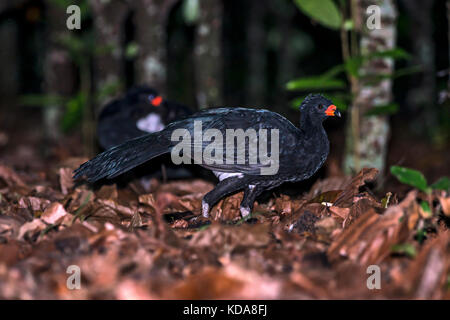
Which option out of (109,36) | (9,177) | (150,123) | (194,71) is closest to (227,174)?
(150,123)

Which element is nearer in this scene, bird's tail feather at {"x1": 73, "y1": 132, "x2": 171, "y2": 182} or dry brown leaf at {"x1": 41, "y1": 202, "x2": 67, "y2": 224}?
dry brown leaf at {"x1": 41, "y1": 202, "x2": 67, "y2": 224}

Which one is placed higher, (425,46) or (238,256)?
(425,46)

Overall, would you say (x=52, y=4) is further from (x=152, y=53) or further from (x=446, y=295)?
(x=446, y=295)

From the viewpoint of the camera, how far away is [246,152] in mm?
3621

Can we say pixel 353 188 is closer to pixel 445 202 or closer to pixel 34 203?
pixel 445 202

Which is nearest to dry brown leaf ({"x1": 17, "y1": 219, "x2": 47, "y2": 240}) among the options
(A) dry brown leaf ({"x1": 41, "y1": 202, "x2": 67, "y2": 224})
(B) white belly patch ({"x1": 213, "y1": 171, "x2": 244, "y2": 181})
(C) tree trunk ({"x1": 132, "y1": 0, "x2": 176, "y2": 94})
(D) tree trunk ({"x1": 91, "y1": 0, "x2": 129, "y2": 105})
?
(A) dry brown leaf ({"x1": 41, "y1": 202, "x2": 67, "y2": 224})

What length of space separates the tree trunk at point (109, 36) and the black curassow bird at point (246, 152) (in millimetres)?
3195

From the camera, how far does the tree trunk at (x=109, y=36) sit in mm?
6797

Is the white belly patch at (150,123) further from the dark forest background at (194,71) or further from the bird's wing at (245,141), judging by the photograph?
the bird's wing at (245,141)

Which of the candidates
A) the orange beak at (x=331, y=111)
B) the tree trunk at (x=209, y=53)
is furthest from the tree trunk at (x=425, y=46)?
the orange beak at (x=331, y=111)

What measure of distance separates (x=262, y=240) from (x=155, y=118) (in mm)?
3056

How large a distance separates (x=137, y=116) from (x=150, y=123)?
194 mm

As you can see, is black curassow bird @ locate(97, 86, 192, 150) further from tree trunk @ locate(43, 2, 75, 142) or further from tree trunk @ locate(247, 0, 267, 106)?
tree trunk @ locate(247, 0, 267, 106)

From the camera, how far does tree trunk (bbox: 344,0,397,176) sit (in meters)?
5.11
